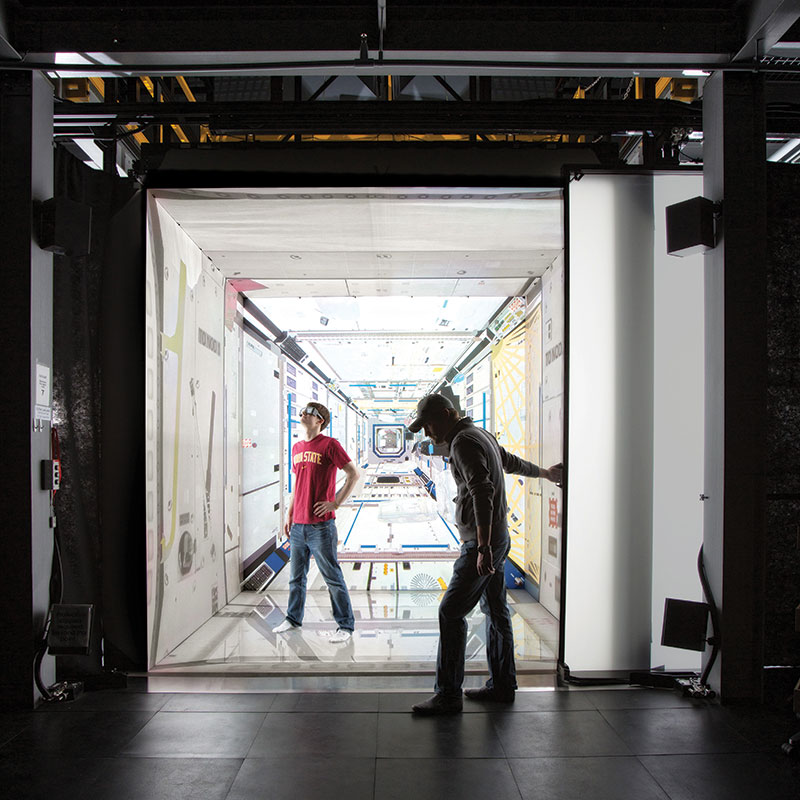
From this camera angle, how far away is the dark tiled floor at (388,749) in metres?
2.19

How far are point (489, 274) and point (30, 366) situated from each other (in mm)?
3539

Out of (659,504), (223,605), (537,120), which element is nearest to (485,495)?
(659,504)

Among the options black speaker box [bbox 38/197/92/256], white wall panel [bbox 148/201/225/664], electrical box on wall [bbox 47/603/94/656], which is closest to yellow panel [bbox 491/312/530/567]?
white wall panel [bbox 148/201/225/664]

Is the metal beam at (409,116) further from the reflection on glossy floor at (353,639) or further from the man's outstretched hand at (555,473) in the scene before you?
the reflection on glossy floor at (353,639)

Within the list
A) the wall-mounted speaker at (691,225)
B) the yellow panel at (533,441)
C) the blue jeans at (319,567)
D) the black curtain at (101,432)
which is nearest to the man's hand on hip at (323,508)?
the blue jeans at (319,567)

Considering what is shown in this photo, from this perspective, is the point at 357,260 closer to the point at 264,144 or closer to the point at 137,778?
the point at 264,144

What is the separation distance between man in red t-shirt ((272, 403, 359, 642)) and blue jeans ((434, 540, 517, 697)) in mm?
1405

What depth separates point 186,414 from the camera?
4.07m

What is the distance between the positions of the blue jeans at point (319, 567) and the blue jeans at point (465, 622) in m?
1.40

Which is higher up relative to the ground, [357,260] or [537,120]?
[537,120]

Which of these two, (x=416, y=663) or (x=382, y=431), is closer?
(x=416, y=663)

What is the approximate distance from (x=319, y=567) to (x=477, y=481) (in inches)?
71.4

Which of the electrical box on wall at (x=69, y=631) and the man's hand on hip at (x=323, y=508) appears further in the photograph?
the man's hand on hip at (x=323, y=508)

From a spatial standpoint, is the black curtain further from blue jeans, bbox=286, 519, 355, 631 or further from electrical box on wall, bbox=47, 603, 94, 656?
blue jeans, bbox=286, 519, 355, 631
